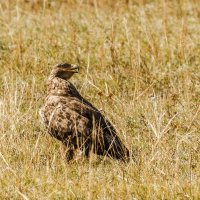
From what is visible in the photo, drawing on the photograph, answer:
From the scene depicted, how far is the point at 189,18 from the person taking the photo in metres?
13.2

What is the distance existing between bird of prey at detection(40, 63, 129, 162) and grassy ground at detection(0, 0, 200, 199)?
125 millimetres

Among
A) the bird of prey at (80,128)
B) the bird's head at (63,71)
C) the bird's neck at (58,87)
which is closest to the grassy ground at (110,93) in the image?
the bird of prey at (80,128)

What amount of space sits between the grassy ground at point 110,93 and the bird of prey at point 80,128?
125 mm

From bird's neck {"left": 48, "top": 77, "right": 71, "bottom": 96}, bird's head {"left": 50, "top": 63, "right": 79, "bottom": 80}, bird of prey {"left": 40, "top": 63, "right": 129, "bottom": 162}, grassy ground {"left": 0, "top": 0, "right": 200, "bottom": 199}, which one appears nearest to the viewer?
grassy ground {"left": 0, "top": 0, "right": 200, "bottom": 199}

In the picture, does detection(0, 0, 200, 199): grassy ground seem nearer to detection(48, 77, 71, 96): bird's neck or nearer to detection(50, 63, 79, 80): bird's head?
detection(50, 63, 79, 80): bird's head

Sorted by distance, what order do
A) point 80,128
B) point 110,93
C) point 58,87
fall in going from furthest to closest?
point 110,93 → point 58,87 → point 80,128

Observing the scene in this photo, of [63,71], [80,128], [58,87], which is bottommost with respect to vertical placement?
[80,128]

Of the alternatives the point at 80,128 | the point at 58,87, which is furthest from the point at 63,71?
the point at 80,128

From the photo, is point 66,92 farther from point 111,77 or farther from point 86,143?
point 111,77

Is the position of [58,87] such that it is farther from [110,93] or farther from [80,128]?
[110,93]

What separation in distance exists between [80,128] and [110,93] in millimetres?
1649

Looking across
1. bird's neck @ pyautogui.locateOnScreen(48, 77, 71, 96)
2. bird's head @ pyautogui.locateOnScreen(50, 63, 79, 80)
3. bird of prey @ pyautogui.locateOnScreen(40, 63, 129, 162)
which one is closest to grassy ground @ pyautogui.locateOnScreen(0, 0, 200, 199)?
bird of prey @ pyautogui.locateOnScreen(40, 63, 129, 162)

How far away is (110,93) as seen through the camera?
927cm

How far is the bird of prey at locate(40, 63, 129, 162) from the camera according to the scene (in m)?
7.55
